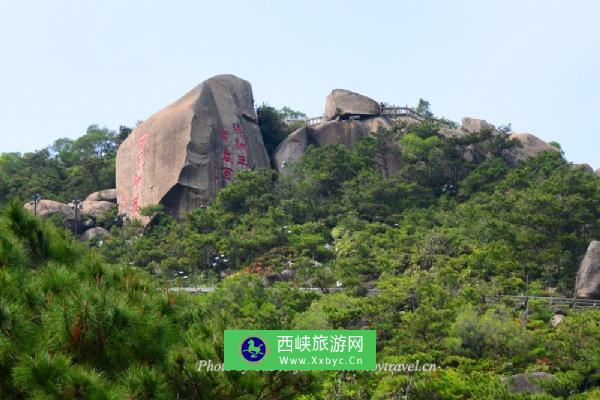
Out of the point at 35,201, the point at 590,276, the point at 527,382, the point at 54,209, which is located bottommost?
the point at 527,382

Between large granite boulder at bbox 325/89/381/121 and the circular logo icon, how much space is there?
32.3 m

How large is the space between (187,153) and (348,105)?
9.79 m

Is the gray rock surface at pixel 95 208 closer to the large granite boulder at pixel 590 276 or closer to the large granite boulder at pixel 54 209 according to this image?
the large granite boulder at pixel 54 209

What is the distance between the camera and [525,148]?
37375 mm

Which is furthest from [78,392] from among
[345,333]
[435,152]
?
[435,152]

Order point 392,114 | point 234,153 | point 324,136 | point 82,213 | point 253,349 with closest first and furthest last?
point 253,349 → point 234,153 → point 82,213 → point 324,136 → point 392,114

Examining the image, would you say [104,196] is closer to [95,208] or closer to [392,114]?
[95,208]

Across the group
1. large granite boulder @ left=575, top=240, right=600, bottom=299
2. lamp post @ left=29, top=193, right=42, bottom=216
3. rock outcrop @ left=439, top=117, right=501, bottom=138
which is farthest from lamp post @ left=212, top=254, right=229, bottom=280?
rock outcrop @ left=439, top=117, right=501, bottom=138

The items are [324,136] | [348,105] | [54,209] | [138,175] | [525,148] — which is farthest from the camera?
[348,105]

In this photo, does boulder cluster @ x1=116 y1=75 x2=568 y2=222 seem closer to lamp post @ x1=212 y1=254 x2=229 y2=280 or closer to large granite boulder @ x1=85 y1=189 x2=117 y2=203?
large granite boulder @ x1=85 y1=189 x2=117 y2=203

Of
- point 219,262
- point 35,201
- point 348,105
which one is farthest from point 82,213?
point 348,105

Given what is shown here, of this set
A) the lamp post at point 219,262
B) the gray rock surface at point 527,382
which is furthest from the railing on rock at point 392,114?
the gray rock surface at point 527,382

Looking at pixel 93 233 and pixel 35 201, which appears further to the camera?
pixel 93 233

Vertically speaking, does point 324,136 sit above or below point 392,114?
below
